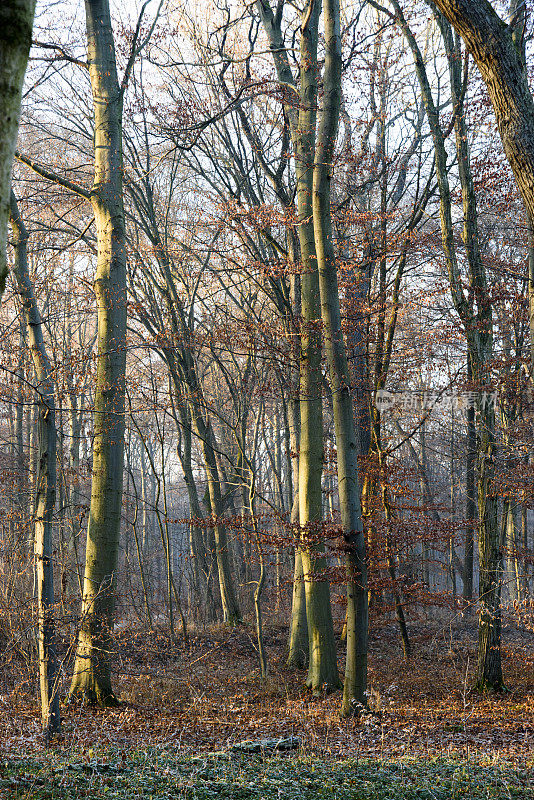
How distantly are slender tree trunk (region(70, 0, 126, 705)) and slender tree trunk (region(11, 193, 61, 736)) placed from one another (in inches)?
42.5

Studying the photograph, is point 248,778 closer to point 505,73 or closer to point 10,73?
point 10,73

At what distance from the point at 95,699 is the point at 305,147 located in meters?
8.21

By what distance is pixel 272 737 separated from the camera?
240 inches

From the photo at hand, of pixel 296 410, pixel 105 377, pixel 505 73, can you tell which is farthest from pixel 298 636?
pixel 505 73

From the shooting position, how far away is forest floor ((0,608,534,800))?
4117 millimetres

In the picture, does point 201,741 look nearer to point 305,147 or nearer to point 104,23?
point 305,147

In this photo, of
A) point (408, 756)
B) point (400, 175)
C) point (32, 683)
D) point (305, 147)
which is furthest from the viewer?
point (400, 175)

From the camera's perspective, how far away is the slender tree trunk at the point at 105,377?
24.0 ft

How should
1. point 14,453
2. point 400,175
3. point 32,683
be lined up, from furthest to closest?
1. point 14,453
2. point 400,175
3. point 32,683

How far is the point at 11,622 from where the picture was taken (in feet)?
27.1

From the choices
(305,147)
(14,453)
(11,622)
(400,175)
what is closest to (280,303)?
(305,147)

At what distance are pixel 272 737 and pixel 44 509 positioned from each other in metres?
3.29

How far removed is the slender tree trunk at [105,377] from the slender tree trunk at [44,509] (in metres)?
1.08

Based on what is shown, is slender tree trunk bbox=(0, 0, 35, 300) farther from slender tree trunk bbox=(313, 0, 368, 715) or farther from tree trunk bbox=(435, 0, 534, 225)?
slender tree trunk bbox=(313, 0, 368, 715)
